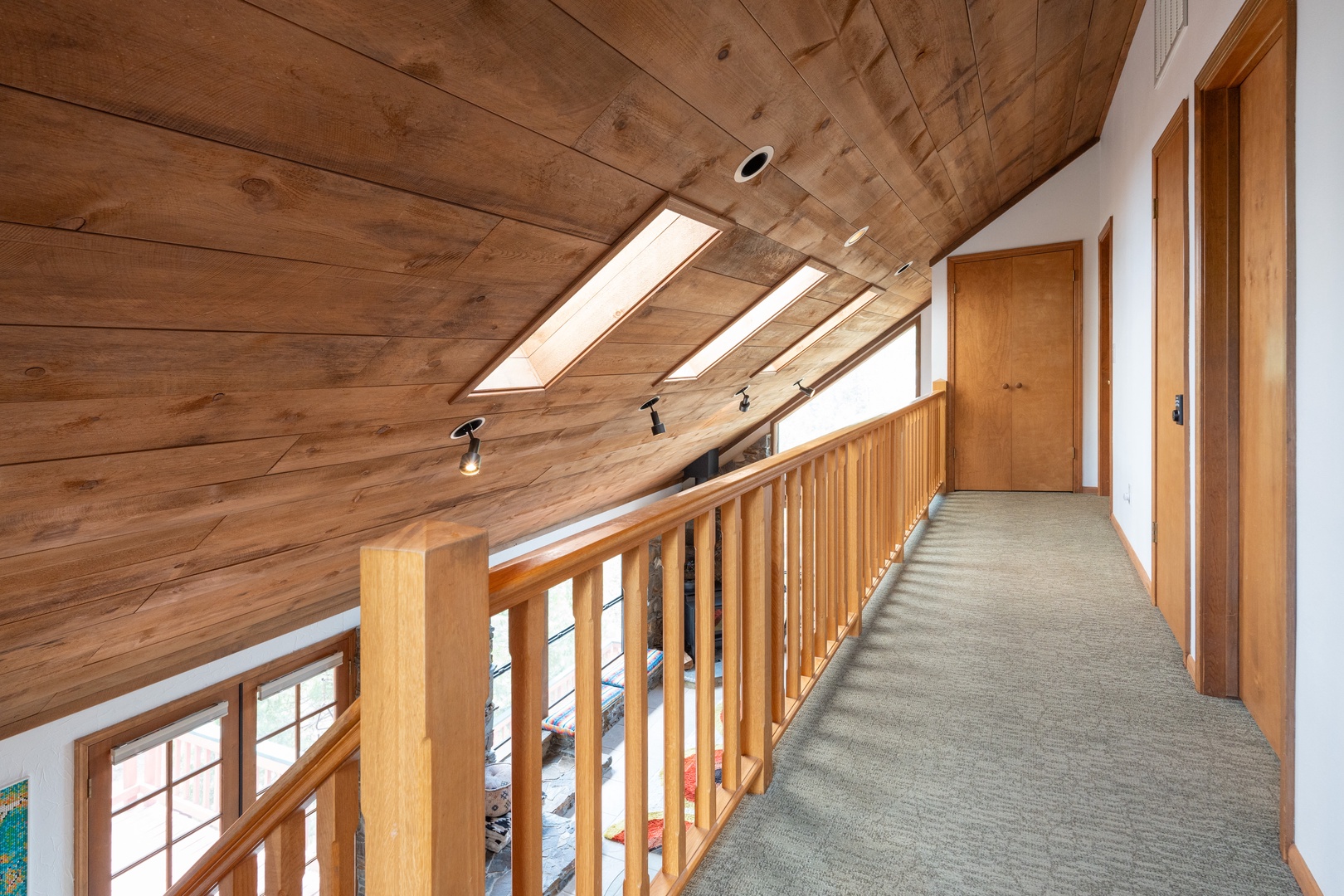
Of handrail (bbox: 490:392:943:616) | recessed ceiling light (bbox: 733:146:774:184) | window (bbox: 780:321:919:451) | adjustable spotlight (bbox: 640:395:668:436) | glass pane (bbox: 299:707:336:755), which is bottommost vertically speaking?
glass pane (bbox: 299:707:336:755)

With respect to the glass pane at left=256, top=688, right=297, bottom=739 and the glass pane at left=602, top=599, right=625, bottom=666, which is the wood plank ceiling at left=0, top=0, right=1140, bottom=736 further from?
the glass pane at left=602, top=599, right=625, bottom=666

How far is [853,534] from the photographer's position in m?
2.62

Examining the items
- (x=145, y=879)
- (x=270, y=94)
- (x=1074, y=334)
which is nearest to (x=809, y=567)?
(x=270, y=94)

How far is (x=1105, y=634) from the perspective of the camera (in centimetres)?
272

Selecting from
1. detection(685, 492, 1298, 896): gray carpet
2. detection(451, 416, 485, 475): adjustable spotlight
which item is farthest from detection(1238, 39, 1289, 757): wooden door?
detection(451, 416, 485, 475): adjustable spotlight

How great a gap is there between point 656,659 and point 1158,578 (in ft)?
18.1

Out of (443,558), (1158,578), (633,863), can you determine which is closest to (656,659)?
(1158,578)

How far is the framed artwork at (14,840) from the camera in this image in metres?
3.31

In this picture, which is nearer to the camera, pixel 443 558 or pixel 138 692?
pixel 443 558

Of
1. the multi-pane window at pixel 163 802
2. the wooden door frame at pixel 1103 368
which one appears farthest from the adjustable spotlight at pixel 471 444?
the wooden door frame at pixel 1103 368

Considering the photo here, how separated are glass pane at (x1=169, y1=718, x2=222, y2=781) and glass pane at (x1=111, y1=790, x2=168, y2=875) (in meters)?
0.13

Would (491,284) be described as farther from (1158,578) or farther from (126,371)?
(1158,578)

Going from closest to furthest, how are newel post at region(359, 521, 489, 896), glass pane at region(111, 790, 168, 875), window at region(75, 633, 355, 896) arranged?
newel post at region(359, 521, 489, 896), window at region(75, 633, 355, 896), glass pane at region(111, 790, 168, 875)

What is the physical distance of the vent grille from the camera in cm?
251
